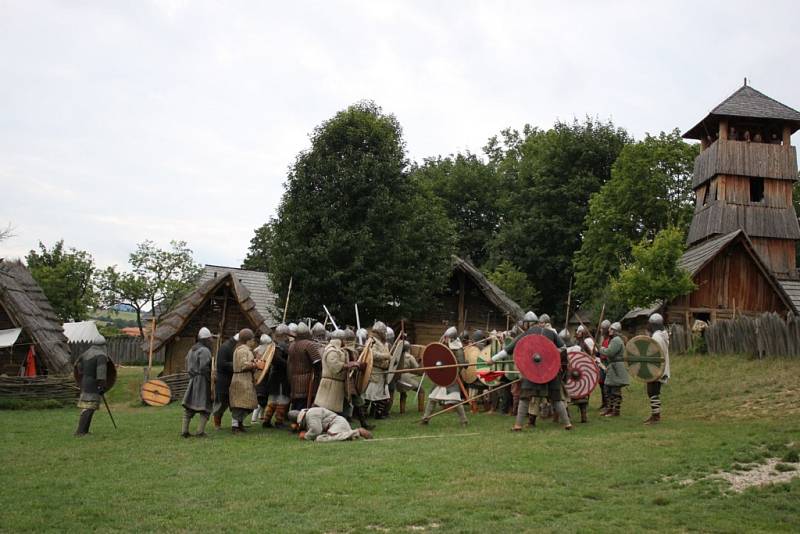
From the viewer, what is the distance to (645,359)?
494 inches

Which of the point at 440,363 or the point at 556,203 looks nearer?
the point at 440,363

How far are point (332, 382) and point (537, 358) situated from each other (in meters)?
3.20

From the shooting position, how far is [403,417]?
48.9ft

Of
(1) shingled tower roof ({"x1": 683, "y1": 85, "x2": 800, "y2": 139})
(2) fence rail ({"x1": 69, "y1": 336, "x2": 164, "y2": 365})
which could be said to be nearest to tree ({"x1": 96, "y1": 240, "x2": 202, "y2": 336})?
(2) fence rail ({"x1": 69, "y1": 336, "x2": 164, "y2": 365})

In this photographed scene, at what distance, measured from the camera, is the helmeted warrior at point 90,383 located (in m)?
12.5

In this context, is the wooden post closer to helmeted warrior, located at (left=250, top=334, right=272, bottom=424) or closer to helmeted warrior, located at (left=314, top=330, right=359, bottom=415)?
helmeted warrior, located at (left=250, top=334, right=272, bottom=424)

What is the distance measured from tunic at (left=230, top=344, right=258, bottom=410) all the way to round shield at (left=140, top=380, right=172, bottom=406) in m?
5.81

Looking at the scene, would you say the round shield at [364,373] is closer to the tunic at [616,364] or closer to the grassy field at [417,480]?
the grassy field at [417,480]

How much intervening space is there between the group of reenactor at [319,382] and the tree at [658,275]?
1366 cm

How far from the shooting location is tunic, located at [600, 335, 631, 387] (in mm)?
13516

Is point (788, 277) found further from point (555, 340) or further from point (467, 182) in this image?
point (555, 340)

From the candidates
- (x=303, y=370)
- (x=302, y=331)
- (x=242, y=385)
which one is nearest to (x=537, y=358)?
(x=303, y=370)

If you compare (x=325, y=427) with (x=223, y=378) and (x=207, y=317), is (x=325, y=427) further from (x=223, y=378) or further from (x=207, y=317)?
(x=207, y=317)

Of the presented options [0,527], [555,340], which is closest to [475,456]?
[555,340]
